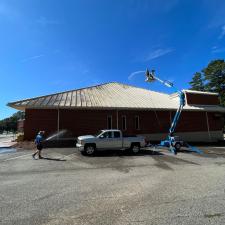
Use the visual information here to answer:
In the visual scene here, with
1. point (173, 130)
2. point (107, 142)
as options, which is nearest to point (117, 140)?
point (107, 142)

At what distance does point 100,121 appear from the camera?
21.3m

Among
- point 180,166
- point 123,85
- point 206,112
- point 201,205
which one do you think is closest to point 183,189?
point 201,205

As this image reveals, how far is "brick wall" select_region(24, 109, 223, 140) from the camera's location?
19531 millimetres

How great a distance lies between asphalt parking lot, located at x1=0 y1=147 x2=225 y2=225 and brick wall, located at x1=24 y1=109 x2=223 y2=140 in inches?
394

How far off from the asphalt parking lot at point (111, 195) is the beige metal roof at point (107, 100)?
10394mm

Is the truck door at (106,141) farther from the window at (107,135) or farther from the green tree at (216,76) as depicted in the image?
the green tree at (216,76)

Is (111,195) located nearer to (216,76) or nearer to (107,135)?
(107,135)

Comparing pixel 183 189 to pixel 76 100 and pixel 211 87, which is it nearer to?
pixel 76 100

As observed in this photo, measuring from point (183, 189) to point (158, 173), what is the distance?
226cm

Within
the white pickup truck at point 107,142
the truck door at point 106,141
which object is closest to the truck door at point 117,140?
the white pickup truck at point 107,142

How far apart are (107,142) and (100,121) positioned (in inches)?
295

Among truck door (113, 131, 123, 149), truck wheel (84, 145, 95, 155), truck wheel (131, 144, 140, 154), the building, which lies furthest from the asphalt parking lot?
the building

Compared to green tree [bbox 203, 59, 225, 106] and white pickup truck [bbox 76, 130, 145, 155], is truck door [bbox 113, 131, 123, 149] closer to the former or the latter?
white pickup truck [bbox 76, 130, 145, 155]

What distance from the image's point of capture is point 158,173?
8.83 m
